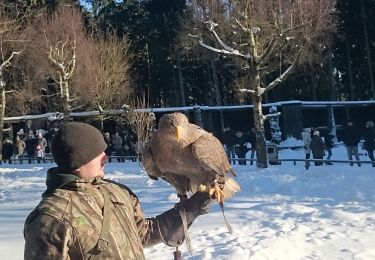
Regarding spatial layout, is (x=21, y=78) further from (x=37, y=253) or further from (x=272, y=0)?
(x=37, y=253)

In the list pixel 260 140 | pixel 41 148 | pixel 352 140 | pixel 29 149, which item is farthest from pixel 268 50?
pixel 29 149

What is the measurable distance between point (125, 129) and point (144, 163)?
24.9 metres

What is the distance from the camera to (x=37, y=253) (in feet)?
6.95

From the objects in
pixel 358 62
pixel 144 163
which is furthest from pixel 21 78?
pixel 144 163

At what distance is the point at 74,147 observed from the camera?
2.31 meters

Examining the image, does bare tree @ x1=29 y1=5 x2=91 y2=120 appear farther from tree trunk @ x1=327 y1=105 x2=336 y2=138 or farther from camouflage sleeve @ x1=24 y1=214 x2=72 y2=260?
camouflage sleeve @ x1=24 y1=214 x2=72 y2=260

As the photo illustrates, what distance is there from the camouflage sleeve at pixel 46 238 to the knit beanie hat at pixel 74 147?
0.84ft

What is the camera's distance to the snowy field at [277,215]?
6.96m

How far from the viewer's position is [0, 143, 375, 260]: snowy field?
6.96 meters

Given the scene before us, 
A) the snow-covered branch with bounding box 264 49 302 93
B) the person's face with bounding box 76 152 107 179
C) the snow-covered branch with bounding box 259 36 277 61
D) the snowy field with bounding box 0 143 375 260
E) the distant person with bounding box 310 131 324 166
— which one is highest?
the snow-covered branch with bounding box 259 36 277 61

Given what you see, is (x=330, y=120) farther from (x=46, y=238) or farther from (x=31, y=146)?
(x=46, y=238)

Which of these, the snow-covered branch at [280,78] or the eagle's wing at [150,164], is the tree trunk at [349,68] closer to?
the snow-covered branch at [280,78]

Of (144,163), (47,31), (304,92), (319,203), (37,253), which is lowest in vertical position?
(319,203)

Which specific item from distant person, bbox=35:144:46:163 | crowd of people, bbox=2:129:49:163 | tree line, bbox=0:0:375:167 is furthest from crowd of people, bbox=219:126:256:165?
crowd of people, bbox=2:129:49:163
